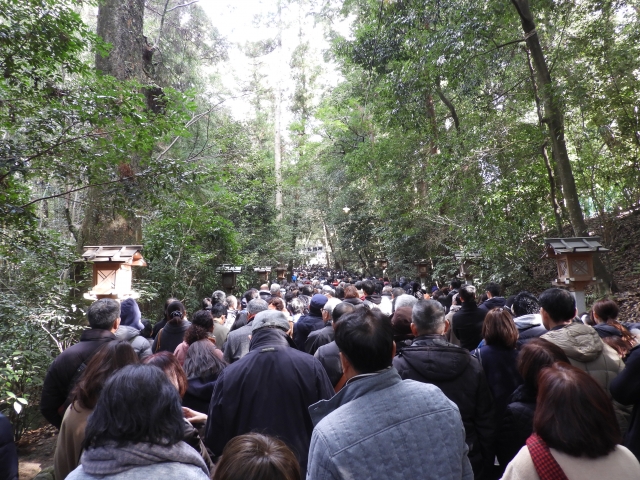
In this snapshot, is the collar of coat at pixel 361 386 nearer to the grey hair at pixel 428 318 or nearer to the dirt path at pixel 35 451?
the grey hair at pixel 428 318

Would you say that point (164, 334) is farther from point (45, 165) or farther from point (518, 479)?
point (518, 479)

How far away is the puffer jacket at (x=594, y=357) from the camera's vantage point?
260 cm

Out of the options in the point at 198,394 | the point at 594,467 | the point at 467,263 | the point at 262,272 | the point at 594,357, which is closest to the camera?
the point at 594,467

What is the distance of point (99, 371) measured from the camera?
221cm

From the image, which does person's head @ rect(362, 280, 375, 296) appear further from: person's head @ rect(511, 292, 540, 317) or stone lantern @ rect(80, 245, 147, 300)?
stone lantern @ rect(80, 245, 147, 300)

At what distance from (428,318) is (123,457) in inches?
77.6

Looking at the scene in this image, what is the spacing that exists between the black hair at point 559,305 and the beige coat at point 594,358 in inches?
20.8

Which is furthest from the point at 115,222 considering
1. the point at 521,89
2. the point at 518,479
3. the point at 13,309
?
the point at 521,89

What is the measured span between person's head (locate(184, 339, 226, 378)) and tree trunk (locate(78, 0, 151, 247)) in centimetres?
468

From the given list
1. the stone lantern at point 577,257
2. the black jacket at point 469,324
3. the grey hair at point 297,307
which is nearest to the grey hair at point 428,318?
the black jacket at point 469,324

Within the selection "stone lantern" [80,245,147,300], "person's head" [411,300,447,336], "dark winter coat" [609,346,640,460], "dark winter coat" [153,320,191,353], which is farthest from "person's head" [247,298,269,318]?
"dark winter coat" [609,346,640,460]

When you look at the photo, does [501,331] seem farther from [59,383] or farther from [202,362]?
[59,383]

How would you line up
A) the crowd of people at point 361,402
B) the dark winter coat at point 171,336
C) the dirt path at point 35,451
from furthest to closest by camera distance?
1. the dirt path at point 35,451
2. the dark winter coat at point 171,336
3. the crowd of people at point 361,402

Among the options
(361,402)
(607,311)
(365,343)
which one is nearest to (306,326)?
(607,311)
